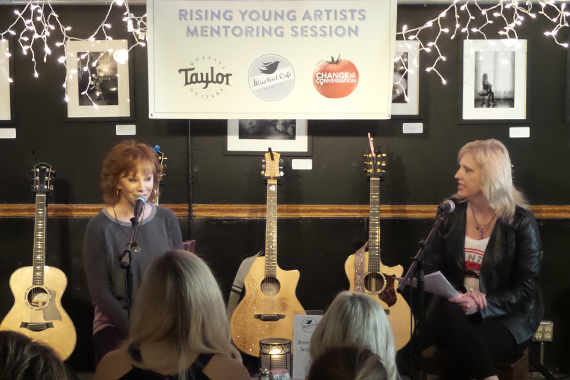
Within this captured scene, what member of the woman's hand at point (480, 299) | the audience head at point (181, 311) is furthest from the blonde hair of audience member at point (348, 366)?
the woman's hand at point (480, 299)

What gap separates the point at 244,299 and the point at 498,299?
63.4 inches

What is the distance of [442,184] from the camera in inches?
167

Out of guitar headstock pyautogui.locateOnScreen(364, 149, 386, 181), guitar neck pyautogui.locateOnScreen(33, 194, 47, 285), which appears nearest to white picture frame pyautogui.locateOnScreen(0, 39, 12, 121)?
guitar neck pyautogui.locateOnScreen(33, 194, 47, 285)

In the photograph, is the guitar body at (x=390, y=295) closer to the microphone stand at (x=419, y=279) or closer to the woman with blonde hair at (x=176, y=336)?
the microphone stand at (x=419, y=279)

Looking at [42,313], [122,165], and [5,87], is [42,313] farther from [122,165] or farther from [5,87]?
[5,87]

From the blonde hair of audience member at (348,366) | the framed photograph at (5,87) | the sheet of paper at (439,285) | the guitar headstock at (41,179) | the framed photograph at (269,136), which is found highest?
the framed photograph at (5,87)

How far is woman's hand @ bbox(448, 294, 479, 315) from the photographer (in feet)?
10.1

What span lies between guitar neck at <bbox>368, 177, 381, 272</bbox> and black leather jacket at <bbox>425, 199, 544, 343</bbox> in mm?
609

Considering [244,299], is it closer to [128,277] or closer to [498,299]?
[128,277]

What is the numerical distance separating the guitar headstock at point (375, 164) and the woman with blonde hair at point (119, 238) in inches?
56.5

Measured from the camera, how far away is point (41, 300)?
12.2 ft

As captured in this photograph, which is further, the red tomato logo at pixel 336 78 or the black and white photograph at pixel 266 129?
the black and white photograph at pixel 266 129

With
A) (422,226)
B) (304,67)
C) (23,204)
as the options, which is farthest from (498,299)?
(23,204)

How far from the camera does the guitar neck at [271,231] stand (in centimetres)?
388
